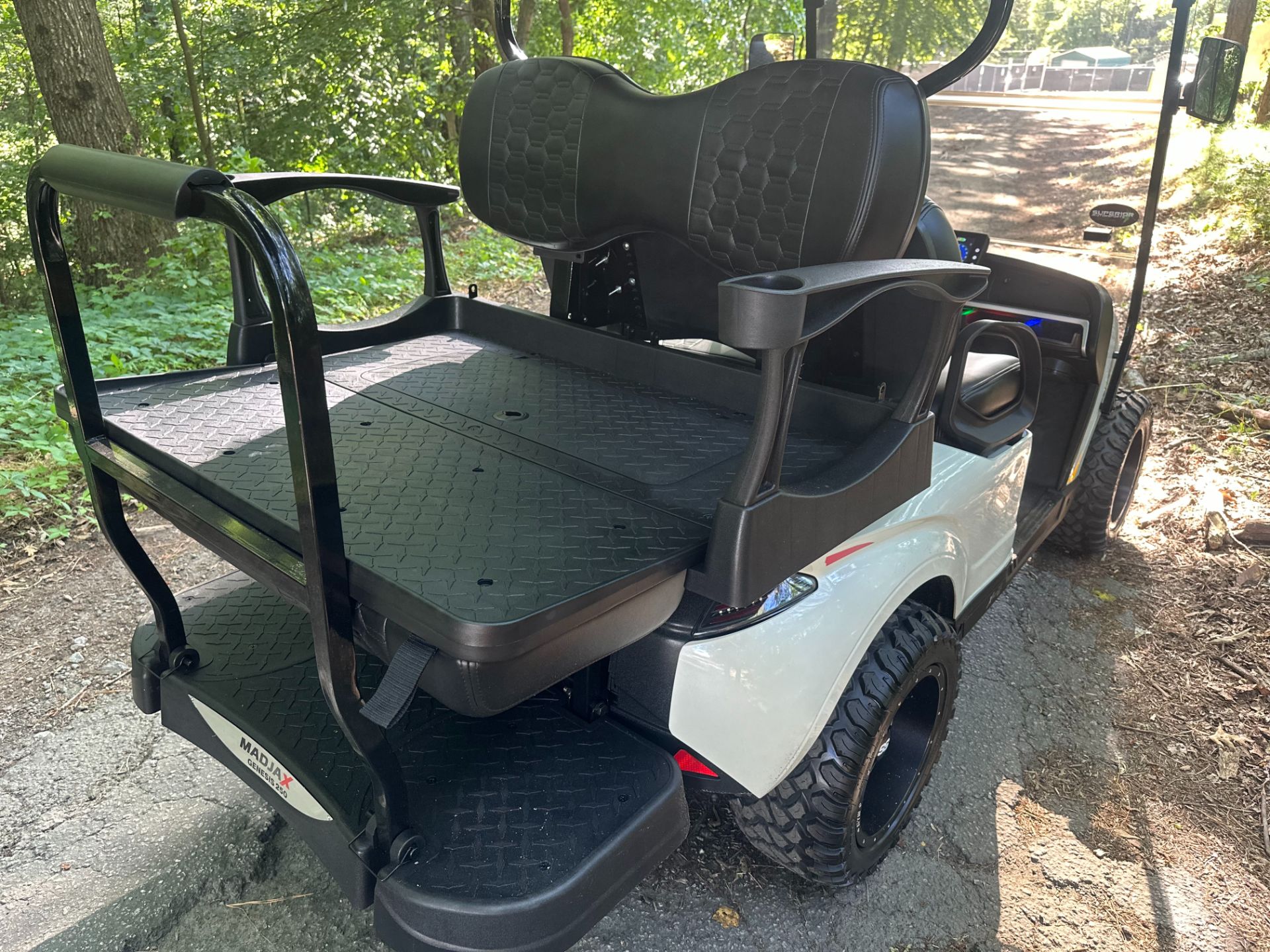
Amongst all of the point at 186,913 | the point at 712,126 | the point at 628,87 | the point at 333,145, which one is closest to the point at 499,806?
the point at 186,913

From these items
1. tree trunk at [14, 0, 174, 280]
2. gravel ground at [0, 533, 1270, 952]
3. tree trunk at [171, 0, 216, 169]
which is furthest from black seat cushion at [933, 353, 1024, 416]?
tree trunk at [171, 0, 216, 169]

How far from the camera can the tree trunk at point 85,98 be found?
5.79 meters

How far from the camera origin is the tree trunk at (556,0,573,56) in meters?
9.36

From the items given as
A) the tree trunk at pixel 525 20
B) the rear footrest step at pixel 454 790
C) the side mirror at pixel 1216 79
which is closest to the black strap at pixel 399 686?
the rear footrest step at pixel 454 790

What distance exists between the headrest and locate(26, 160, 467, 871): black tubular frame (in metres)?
0.97

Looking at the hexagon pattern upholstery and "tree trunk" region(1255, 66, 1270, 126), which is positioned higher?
the hexagon pattern upholstery

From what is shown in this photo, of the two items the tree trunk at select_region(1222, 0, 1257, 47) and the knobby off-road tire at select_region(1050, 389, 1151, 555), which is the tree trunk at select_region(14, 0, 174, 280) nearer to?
the knobby off-road tire at select_region(1050, 389, 1151, 555)

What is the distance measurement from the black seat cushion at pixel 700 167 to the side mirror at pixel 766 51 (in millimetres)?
350

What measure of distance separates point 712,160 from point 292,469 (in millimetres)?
1169

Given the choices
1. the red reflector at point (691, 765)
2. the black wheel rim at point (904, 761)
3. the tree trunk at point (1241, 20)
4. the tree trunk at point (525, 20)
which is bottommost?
the black wheel rim at point (904, 761)

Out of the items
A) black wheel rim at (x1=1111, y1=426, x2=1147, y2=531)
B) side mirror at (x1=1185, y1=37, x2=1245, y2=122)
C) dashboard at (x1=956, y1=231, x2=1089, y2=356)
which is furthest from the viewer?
black wheel rim at (x1=1111, y1=426, x2=1147, y2=531)

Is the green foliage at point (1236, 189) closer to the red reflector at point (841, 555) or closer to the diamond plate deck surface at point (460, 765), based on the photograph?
the red reflector at point (841, 555)

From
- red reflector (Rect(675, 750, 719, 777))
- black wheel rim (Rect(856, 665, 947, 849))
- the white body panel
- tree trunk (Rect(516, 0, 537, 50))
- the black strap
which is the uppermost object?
tree trunk (Rect(516, 0, 537, 50))

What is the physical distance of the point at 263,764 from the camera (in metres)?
1.64
